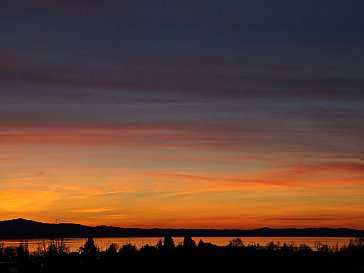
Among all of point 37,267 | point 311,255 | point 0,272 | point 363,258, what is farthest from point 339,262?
point 0,272

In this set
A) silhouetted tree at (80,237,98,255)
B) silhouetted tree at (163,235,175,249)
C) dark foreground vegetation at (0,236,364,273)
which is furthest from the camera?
silhouetted tree at (163,235,175,249)

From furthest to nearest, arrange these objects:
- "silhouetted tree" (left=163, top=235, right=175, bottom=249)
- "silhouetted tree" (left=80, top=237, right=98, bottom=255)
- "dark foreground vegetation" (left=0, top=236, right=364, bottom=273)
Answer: "silhouetted tree" (left=163, top=235, right=175, bottom=249) → "silhouetted tree" (left=80, top=237, right=98, bottom=255) → "dark foreground vegetation" (left=0, top=236, right=364, bottom=273)

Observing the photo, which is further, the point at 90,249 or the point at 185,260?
the point at 90,249

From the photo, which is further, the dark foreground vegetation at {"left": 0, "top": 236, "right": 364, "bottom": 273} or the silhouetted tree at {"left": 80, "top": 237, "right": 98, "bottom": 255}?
the silhouetted tree at {"left": 80, "top": 237, "right": 98, "bottom": 255}

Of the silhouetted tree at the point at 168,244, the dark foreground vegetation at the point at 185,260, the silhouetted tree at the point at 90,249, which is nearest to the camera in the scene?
the dark foreground vegetation at the point at 185,260

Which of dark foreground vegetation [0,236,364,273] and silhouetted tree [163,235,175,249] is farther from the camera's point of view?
silhouetted tree [163,235,175,249]

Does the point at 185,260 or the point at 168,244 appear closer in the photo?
the point at 185,260

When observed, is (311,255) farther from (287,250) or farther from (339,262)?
(339,262)

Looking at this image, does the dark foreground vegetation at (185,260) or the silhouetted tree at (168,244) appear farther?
the silhouetted tree at (168,244)

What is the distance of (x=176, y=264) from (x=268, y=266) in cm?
1536

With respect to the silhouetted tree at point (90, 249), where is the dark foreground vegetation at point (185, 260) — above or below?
below

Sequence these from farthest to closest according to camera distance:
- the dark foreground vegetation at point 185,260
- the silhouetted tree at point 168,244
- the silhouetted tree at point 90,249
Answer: the silhouetted tree at point 168,244 → the silhouetted tree at point 90,249 → the dark foreground vegetation at point 185,260

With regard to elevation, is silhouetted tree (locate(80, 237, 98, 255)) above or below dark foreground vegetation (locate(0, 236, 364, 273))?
above

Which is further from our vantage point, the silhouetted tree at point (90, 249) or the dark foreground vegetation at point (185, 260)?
the silhouetted tree at point (90, 249)
